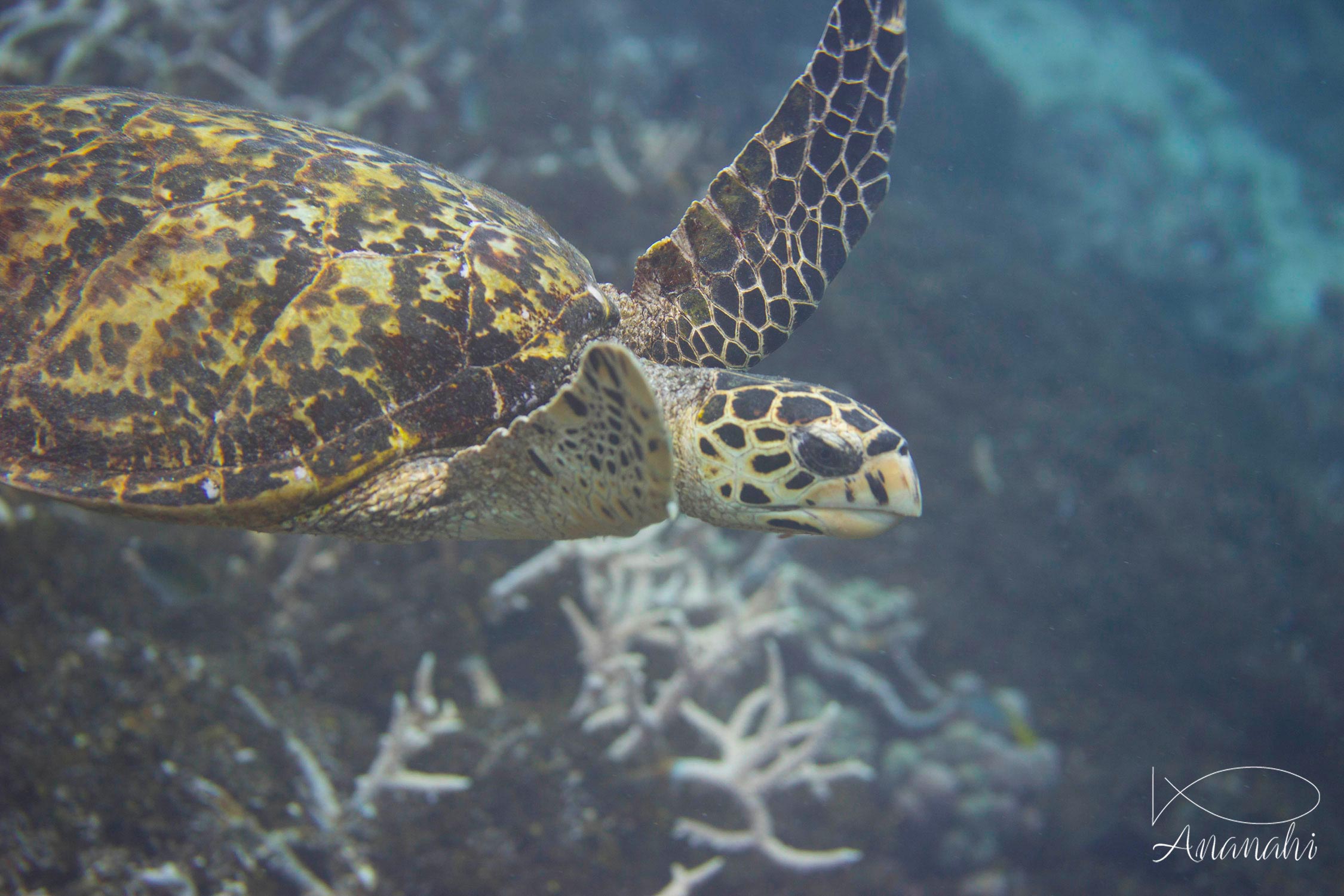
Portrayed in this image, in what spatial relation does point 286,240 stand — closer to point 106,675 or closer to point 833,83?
point 833,83

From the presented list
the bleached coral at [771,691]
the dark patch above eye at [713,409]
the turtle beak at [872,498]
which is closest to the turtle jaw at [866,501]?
the turtle beak at [872,498]

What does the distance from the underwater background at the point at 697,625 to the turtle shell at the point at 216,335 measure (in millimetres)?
1391

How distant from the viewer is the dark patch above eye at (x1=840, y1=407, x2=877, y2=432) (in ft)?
5.69

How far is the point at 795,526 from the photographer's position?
Result: 1.84 meters

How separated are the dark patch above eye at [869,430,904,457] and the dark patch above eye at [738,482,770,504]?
1.00 feet

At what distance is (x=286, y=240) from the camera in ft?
5.60

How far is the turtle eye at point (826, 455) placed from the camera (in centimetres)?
168

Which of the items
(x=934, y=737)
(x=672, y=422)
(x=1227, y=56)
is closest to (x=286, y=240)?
(x=672, y=422)

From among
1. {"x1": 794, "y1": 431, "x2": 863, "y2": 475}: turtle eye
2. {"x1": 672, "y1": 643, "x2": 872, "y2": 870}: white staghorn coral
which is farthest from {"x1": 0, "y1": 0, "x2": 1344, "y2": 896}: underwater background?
{"x1": 794, "y1": 431, "x2": 863, "y2": 475}: turtle eye

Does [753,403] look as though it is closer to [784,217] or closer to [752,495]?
[752,495]

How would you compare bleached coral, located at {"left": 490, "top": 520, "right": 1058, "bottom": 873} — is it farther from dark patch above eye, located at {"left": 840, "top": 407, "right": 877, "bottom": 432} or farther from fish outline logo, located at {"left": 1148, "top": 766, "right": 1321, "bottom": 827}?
dark patch above eye, located at {"left": 840, "top": 407, "right": 877, "bottom": 432}

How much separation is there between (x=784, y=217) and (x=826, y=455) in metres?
1.05

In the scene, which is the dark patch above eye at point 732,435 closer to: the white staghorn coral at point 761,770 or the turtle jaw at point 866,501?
the turtle jaw at point 866,501

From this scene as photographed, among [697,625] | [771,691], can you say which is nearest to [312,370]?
[771,691]
